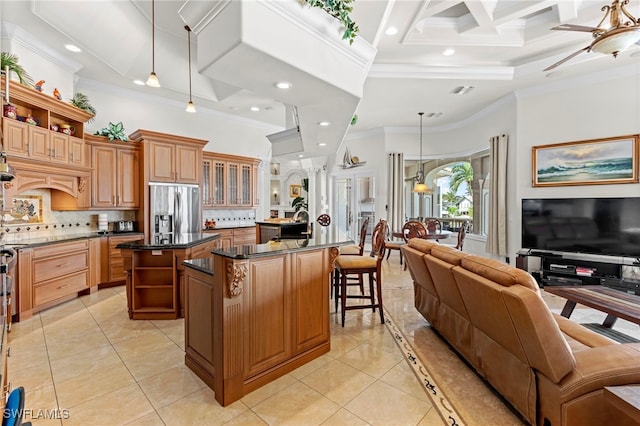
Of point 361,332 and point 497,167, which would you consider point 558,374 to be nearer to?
point 361,332

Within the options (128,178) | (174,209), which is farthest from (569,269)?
(128,178)

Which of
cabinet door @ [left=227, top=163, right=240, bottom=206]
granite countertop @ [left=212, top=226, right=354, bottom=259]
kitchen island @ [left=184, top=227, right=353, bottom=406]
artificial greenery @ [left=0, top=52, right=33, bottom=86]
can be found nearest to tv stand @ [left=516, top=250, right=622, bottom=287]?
granite countertop @ [left=212, top=226, right=354, bottom=259]

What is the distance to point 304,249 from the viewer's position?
2441 mm

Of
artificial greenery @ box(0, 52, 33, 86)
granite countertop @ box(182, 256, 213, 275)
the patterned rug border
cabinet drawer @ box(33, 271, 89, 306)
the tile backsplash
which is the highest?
artificial greenery @ box(0, 52, 33, 86)

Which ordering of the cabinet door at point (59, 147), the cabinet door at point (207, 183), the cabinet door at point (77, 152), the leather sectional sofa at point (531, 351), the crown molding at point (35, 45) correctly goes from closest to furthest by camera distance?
the leather sectional sofa at point (531, 351)
the crown molding at point (35, 45)
the cabinet door at point (59, 147)
the cabinet door at point (77, 152)
the cabinet door at point (207, 183)

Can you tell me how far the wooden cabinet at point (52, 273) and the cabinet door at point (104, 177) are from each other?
29.1 inches

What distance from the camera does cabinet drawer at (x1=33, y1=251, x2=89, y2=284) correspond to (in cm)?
351

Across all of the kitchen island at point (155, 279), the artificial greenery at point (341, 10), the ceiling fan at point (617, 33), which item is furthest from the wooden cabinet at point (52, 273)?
the ceiling fan at point (617, 33)

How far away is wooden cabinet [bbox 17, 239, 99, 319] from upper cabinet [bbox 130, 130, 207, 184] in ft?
4.87

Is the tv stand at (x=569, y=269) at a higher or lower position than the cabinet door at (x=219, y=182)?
lower

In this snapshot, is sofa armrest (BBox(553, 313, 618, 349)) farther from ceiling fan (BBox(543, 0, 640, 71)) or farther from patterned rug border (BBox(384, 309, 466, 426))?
ceiling fan (BBox(543, 0, 640, 71))

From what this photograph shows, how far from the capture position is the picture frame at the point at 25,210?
12.2ft

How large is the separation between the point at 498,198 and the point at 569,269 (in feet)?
5.38

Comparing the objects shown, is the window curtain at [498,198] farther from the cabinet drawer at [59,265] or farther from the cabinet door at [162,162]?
the cabinet drawer at [59,265]
